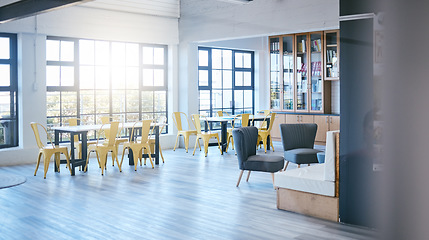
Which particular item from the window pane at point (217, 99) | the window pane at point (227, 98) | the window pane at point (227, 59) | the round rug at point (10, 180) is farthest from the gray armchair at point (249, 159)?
the window pane at point (227, 59)

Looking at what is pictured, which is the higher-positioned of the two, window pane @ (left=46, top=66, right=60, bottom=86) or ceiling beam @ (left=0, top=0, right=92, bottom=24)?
ceiling beam @ (left=0, top=0, right=92, bottom=24)

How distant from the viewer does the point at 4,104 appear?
9344 millimetres

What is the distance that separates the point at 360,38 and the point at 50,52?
7.24 metres

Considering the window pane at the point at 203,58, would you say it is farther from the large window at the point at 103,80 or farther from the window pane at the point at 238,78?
the window pane at the point at 238,78

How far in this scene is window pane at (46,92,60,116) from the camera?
9875 mm

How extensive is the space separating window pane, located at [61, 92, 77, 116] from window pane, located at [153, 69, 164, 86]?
2.24m

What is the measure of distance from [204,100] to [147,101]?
70.5 inches

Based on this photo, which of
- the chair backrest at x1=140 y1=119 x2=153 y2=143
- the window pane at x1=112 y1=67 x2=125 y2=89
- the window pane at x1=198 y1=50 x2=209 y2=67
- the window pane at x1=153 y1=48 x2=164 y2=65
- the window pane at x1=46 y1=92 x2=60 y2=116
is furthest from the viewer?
the window pane at x1=198 y1=50 x2=209 y2=67

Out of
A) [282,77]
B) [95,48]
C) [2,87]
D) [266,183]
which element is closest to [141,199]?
[266,183]

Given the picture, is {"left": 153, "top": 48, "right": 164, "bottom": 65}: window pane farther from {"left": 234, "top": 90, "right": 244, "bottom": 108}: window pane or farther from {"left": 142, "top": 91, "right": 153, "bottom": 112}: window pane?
{"left": 234, "top": 90, "right": 244, "bottom": 108}: window pane

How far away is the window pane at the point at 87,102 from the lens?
34.2 feet

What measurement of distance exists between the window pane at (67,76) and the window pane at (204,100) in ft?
12.1

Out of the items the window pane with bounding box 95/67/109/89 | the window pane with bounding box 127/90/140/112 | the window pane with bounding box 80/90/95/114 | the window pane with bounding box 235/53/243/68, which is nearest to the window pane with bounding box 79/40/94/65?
the window pane with bounding box 95/67/109/89

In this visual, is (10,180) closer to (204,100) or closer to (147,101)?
(147,101)
